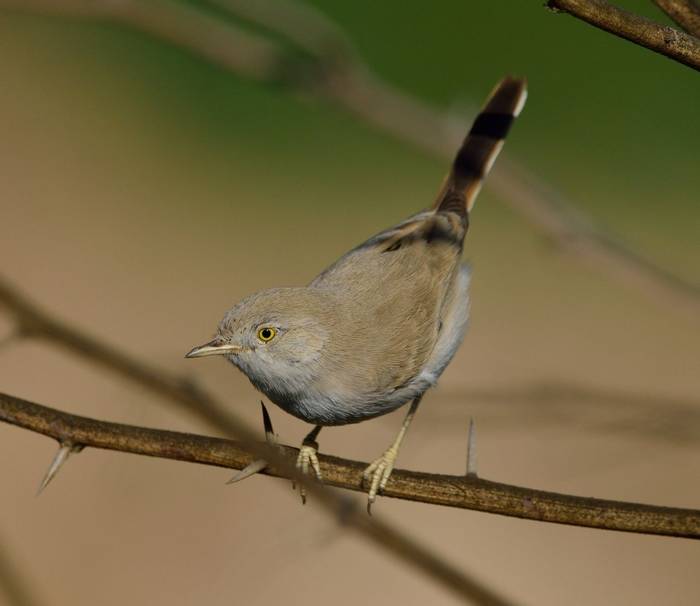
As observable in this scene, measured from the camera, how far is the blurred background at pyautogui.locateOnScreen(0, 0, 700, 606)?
565 cm

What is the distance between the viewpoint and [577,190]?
9023 mm

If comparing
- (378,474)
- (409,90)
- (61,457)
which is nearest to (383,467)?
(378,474)

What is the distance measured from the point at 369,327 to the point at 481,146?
1.17m

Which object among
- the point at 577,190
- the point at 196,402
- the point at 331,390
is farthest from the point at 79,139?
the point at 196,402

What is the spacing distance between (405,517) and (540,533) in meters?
0.80

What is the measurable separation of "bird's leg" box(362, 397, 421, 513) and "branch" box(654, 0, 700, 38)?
1.18 m

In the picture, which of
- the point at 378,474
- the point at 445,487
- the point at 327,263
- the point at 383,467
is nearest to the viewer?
the point at 445,487

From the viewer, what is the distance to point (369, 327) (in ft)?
12.7

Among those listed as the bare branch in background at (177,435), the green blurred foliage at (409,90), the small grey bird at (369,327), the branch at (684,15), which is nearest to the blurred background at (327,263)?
the green blurred foliage at (409,90)

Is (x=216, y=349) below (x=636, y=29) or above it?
below

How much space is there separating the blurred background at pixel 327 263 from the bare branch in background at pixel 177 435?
682 millimetres

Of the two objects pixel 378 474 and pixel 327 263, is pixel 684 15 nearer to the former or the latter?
pixel 378 474

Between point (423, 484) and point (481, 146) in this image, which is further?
point (481, 146)

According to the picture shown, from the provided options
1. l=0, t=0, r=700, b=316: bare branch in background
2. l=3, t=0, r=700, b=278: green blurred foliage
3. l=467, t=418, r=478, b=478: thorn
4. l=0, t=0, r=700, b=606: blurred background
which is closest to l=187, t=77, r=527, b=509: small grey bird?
l=0, t=0, r=700, b=606: blurred background
